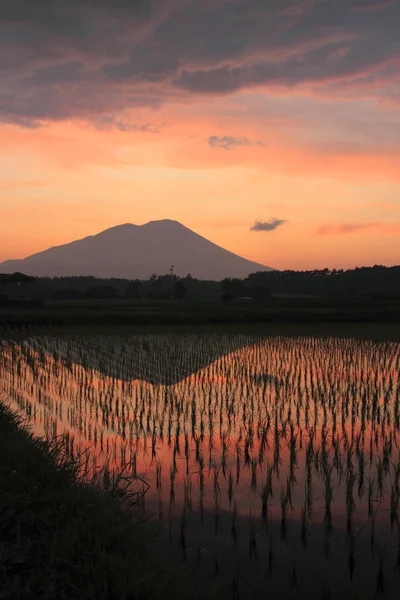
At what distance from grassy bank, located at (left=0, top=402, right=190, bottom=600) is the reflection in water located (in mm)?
628

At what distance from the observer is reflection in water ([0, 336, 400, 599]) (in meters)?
4.36

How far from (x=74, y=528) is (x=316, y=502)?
2634mm

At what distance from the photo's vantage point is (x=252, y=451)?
731cm

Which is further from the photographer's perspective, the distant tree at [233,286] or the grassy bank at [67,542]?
the distant tree at [233,286]

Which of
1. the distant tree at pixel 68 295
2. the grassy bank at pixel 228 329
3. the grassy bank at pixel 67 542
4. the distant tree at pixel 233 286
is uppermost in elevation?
the distant tree at pixel 233 286

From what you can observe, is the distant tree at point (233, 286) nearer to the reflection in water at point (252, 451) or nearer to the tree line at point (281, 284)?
the tree line at point (281, 284)

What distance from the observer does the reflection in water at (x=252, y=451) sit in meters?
4.36

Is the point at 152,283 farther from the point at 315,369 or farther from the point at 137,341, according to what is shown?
the point at 315,369

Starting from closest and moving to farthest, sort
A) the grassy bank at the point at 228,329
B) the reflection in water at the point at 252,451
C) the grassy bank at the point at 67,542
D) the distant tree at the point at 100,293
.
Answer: the grassy bank at the point at 67,542
the reflection in water at the point at 252,451
the grassy bank at the point at 228,329
the distant tree at the point at 100,293

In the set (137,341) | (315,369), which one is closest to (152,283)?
(137,341)

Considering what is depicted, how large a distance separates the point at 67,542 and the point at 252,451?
3.89m

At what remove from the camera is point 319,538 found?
15.6ft

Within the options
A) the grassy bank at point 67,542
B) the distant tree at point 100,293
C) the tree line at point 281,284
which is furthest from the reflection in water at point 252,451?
the tree line at point 281,284

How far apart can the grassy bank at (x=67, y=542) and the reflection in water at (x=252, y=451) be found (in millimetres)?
628
